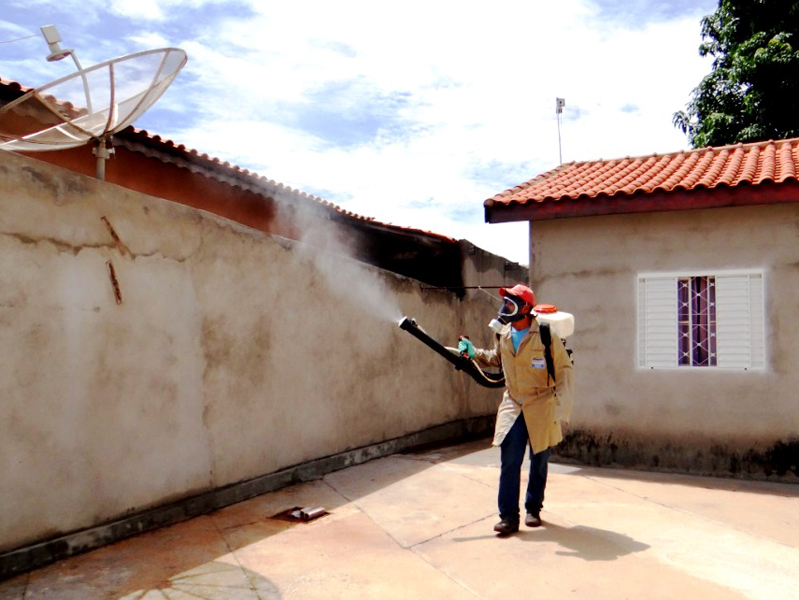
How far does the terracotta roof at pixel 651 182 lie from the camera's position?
23.4 ft

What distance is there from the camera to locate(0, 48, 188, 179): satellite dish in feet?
14.7

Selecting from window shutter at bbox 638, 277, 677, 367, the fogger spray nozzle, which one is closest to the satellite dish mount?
the fogger spray nozzle

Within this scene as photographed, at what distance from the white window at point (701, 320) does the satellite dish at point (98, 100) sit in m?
5.20

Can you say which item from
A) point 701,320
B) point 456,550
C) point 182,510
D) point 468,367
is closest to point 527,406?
point 468,367

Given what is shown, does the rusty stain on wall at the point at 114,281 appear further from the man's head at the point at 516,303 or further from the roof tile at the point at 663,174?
the roof tile at the point at 663,174

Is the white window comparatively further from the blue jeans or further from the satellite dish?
the satellite dish

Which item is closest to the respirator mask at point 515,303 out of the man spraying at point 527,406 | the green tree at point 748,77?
the man spraying at point 527,406

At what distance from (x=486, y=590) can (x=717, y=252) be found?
4703 millimetres

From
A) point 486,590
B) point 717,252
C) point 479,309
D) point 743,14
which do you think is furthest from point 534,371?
point 743,14

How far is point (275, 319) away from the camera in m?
6.62

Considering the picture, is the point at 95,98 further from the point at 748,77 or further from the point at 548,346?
the point at 748,77

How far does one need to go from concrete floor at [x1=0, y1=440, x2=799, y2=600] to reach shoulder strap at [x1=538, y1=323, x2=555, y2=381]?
3.90ft

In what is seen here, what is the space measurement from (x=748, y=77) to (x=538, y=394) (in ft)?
46.5

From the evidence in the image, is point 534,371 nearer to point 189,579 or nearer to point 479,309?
point 189,579
